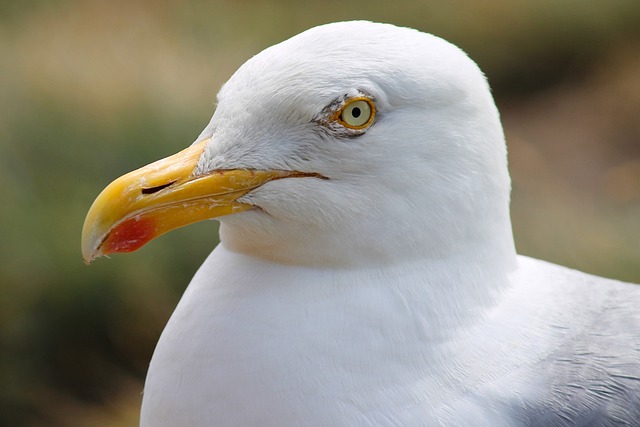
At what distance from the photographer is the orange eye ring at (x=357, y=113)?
6.42ft

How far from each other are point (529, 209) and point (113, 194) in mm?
3259

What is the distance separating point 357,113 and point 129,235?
0.53 m

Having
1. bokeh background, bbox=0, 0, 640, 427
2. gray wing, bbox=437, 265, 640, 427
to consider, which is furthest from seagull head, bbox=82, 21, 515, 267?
bokeh background, bbox=0, 0, 640, 427

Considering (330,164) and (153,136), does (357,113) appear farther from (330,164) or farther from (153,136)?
(153,136)

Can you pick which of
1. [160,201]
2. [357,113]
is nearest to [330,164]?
[357,113]

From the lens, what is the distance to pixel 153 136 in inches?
181

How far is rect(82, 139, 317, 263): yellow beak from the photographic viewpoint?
1.92 meters

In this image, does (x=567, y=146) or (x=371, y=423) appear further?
(x=567, y=146)

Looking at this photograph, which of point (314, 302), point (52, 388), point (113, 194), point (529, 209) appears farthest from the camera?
point (529, 209)

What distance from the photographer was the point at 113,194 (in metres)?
1.92

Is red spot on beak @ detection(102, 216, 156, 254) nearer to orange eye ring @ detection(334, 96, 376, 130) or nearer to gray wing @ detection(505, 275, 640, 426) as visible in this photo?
orange eye ring @ detection(334, 96, 376, 130)

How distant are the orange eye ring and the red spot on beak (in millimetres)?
443

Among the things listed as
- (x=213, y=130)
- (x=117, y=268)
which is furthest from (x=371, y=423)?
(x=117, y=268)

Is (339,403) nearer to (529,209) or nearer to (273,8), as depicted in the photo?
(529,209)
